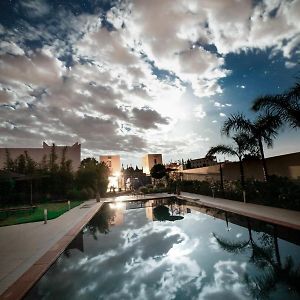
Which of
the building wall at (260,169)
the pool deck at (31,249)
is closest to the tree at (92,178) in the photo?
the building wall at (260,169)

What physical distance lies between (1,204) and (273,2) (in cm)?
2429

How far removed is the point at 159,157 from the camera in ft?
218

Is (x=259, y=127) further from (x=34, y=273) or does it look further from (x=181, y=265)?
(x=34, y=273)

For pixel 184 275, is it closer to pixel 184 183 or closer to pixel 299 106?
pixel 299 106

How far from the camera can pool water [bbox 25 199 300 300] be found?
468 centimetres

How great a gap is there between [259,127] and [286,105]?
3.08m

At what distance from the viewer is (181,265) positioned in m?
6.16

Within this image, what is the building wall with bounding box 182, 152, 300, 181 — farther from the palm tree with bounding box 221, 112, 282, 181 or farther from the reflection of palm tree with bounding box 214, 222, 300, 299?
the reflection of palm tree with bounding box 214, 222, 300, 299

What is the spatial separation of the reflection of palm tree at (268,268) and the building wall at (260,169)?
6872 millimetres

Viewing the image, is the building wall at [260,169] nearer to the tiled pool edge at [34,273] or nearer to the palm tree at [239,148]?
the palm tree at [239,148]

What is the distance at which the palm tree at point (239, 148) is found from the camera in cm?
Result: 1627

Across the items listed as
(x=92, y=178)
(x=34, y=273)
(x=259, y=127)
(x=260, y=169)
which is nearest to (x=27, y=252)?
(x=34, y=273)

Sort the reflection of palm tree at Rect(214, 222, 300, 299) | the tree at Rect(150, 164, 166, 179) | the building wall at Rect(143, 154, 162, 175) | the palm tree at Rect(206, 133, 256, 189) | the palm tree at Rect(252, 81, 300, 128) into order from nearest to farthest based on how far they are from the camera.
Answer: the reflection of palm tree at Rect(214, 222, 300, 299) → the palm tree at Rect(252, 81, 300, 128) → the palm tree at Rect(206, 133, 256, 189) → the tree at Rect(150, 164, 166, 179) → the building wall at Rect(143, 154, 162, 175)

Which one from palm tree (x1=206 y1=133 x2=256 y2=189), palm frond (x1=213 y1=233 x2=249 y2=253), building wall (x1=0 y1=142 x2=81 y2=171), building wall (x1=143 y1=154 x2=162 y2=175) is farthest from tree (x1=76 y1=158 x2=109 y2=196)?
building wall (x1=143 y1=154 x2=162 y2=175)
